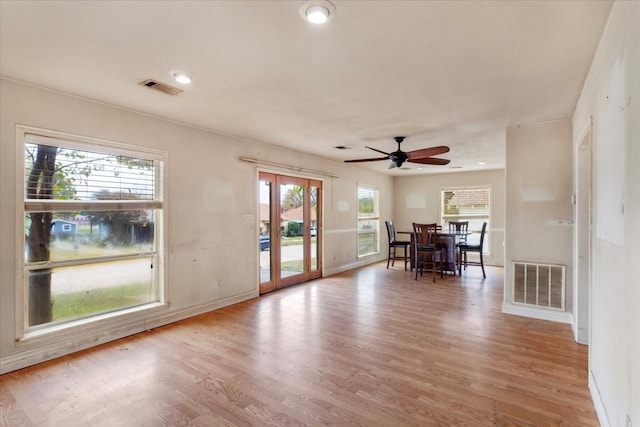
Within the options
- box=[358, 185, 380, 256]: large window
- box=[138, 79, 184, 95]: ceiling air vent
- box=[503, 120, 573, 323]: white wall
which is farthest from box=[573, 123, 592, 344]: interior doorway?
box=[358, 185, 380, 256]: large window

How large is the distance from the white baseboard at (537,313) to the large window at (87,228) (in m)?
4.29

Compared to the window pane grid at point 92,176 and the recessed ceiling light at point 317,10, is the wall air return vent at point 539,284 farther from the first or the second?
the window pane grid at point 92,176

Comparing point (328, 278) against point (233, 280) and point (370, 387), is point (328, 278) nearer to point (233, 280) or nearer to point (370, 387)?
point (233, 280)

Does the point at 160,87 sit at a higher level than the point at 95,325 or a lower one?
higher

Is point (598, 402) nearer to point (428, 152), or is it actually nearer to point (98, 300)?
point (428, 152)

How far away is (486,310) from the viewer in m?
4.16

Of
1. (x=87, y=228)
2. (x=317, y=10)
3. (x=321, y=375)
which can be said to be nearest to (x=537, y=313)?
(x=321, y=375)

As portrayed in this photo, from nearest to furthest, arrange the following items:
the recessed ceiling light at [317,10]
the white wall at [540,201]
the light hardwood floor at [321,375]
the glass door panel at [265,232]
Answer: the recessed ceiling light at [317,10]
the light hardwood floor at [321,375]
the white wall at [540,201]
the glass door panel at [265,232]

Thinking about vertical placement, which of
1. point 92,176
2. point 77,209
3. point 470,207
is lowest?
point 77,209

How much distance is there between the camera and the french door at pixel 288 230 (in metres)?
5.18

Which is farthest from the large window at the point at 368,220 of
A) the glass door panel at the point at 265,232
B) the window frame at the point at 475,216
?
the glass door panel at the point at 265,232

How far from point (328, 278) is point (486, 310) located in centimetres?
288

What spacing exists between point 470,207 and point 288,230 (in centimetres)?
512

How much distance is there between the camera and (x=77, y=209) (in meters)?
3.08
